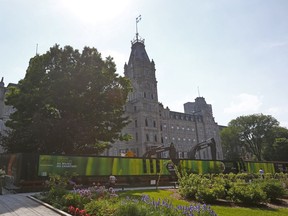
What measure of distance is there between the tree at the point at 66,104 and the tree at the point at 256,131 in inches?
2544

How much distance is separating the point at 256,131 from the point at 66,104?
2912 inches

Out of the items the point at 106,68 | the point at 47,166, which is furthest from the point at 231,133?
the point at 47,166

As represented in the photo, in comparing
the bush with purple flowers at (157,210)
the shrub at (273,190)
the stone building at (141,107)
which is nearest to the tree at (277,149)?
the stone building at (141,107)

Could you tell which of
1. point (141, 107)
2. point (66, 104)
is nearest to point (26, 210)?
point (66, 104)

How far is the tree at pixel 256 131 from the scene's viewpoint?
85.4 m

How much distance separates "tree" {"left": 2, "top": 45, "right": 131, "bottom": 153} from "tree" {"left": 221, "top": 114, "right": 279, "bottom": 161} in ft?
212

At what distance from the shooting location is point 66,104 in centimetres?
3083

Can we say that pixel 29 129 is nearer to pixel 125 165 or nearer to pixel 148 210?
pixel 125 165

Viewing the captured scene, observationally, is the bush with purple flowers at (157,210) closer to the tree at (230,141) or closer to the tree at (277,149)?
the tree at (277,149)

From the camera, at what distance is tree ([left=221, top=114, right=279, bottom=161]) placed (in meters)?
85.4

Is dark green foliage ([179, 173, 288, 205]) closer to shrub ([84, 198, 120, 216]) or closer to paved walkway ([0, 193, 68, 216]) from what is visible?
shrub ([84, 198, 120, 216])

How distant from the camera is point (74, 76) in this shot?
106 ft

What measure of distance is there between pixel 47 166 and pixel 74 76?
12.8 m

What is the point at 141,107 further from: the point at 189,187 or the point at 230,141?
the point at 189,187
